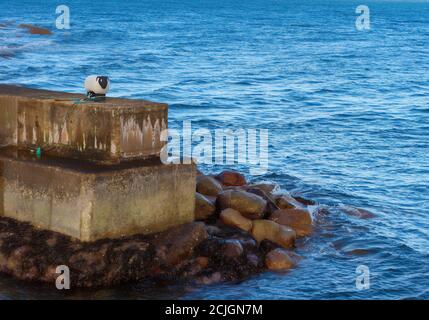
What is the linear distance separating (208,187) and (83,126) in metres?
3.80

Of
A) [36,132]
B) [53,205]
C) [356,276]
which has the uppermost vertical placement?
[36,132]

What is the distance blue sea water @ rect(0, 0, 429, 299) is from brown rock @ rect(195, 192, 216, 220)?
6.48 feet

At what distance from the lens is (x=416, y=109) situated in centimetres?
3984

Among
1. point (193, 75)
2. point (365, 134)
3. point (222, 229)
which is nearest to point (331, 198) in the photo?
point (222, 229)

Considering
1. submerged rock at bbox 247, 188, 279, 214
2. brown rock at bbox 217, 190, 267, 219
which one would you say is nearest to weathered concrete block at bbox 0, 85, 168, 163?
brown rock at bbox 217, 190, 267, 219

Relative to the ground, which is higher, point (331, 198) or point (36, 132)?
point (36, 132)

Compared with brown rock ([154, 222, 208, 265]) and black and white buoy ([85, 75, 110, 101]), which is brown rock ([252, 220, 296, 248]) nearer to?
brown rock ([154, 222, 208, 265])

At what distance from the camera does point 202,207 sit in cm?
1705

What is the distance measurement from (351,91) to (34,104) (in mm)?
31783

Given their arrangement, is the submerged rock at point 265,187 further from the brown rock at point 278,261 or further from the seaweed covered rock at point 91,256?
the seaweed covered rock at point 91,256

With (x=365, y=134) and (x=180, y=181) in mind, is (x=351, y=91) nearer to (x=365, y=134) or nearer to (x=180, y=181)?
(x=365, y=134)

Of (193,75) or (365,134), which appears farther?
(193,75)

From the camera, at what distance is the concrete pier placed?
1480cm

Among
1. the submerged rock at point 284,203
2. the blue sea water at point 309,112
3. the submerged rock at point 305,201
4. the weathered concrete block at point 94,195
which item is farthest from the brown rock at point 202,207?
the submerged rock at point 305,201
